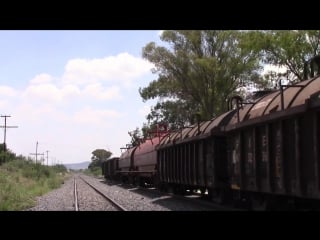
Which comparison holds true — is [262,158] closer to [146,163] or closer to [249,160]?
[249,160]

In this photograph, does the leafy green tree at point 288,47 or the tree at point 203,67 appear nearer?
the leafy green tree at point 288,47

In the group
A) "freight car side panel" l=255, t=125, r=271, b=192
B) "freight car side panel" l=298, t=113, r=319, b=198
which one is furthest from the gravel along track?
"freight car side panel" l=298, t=113, r=319, b=198

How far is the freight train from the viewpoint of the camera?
9.98 m

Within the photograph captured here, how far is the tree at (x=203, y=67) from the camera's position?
140 ft

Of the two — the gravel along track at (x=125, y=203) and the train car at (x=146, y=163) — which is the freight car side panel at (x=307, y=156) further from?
the train car at (x=146, y=163)

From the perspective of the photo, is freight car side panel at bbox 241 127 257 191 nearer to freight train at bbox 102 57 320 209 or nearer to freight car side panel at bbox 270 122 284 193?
freight train at bbox 102 57 320 209

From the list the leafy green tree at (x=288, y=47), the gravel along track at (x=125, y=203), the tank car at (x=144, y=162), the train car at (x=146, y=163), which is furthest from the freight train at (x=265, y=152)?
the leafy green tree at (x=288, y=47)

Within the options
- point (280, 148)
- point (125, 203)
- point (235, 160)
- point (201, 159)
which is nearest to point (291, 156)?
point (280, 148)

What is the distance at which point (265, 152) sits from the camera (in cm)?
1211

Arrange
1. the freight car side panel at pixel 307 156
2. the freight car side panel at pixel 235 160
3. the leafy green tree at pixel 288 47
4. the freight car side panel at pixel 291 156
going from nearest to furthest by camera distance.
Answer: the freight car side panel at pixel 307 156 < the freight car side panel at pixel 291 156 < the freight car side panel at pixel 235 160 < the leafy green tree at pixel 288 47

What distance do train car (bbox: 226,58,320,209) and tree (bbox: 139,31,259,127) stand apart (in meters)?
27.7

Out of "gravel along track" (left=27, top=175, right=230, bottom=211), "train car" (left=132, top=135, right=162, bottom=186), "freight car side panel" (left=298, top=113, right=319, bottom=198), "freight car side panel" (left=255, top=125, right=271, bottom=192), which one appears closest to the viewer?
"freight car side panel" (left=298, top=113, right=319, bottom=198)
